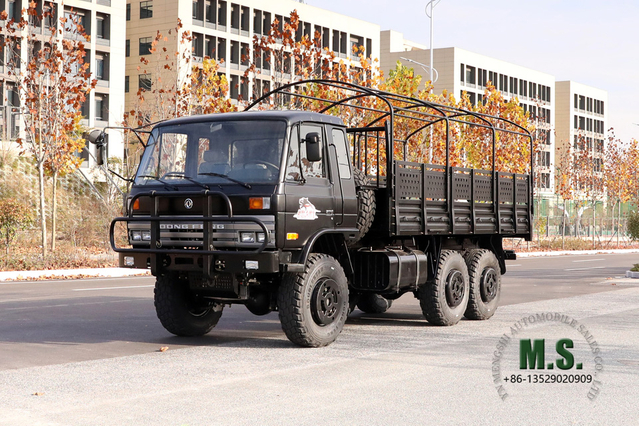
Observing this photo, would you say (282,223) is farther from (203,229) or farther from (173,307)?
(173,307)

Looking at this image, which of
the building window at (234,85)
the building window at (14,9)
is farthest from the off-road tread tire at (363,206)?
the building window at (234,85)

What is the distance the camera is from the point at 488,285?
1347 cm

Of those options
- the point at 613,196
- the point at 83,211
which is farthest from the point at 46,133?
the point at 613,196

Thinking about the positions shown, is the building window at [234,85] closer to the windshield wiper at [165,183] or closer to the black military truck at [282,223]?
the black military truck at [282,223]

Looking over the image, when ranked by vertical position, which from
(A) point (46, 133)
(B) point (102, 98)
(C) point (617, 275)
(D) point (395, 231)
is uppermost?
(B) point (102, 98)

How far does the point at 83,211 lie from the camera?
102ft

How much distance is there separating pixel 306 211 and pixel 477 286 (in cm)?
421

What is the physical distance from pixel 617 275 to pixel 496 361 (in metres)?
17.1

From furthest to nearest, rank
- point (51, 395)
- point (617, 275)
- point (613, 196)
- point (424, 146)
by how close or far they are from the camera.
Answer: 1. point (613, 196)
2. point (424, 146)
3. point (617, 275)
4. point (51, 395)

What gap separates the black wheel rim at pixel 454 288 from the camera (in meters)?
12.4

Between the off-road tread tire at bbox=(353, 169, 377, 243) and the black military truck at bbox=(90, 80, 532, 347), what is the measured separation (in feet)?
0.06

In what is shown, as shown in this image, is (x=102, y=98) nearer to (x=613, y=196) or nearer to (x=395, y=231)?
(x=613, y=196)

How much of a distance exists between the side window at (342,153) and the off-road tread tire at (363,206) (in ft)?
0.90

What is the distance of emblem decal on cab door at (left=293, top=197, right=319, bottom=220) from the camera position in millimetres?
9828
